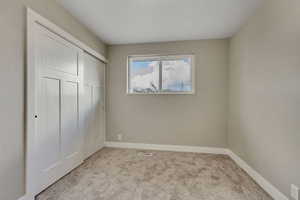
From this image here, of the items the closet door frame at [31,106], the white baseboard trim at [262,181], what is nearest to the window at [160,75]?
the white baseboard trim at [262,181]

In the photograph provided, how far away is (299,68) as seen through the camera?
1.40 meters

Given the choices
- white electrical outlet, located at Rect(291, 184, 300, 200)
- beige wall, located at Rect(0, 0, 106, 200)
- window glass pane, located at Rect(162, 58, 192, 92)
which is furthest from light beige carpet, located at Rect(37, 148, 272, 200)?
window glass pane, located at Rect(162, 58, 192, 92)

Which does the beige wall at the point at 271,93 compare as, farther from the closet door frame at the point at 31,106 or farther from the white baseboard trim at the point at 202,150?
the closet door frame at the point at 31,106

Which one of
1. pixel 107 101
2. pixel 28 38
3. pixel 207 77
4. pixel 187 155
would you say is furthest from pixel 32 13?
pixel 187 155

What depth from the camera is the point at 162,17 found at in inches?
96.0

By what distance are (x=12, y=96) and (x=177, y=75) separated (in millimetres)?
2854

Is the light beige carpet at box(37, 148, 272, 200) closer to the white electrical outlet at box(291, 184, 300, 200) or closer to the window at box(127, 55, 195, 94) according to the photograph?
the white electrical outlet at box(291, 184, 300, 200)

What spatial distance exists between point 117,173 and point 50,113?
1274mm

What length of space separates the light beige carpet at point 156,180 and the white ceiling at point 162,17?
2408 mm

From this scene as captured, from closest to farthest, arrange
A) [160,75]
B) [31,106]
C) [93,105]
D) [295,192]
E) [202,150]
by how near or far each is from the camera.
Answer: [295,192] → [31,106] → [93,105] → [202,150] → [160,75]

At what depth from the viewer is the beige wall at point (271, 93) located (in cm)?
148

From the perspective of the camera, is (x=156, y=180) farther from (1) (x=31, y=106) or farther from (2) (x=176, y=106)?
(1) (x=31, y=106)

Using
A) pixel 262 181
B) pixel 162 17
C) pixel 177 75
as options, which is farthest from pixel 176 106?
pixel 262 181

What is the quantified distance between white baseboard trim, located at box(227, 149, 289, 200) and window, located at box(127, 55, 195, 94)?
5.19 ft
